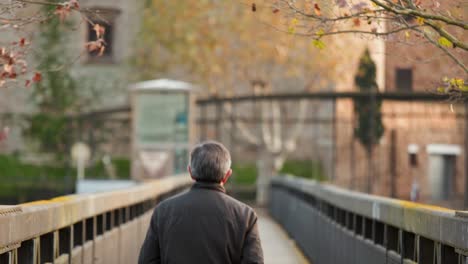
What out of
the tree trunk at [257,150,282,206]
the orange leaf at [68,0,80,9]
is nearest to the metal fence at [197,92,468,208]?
the tree trunk at [257,150,282,206]

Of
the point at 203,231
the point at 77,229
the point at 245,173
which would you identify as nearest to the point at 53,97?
the point at 245,173

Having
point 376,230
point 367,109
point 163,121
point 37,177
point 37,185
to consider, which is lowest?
point 37,185

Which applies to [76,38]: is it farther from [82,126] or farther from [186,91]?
[186,91]

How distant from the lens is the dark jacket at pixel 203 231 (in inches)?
317

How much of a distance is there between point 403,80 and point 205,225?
53.9 metres

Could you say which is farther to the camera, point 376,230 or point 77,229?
point 376,230

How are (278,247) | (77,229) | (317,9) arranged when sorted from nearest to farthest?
(317,9) < (77,229) < (278,247)

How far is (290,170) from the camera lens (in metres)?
56.2

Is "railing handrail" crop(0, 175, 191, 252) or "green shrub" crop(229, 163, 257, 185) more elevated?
"railing handrail" crop(0, 175, 191, 252)

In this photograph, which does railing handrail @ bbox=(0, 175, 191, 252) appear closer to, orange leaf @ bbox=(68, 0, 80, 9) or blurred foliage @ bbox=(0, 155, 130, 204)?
orange leaf @ bbox=(68, 0, 80, 9)

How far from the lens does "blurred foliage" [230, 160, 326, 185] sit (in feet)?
178

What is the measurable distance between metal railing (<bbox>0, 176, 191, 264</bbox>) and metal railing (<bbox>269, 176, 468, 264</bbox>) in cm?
229

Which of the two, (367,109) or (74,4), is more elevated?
(74,4)

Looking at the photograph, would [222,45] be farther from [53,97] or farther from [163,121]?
[163,121]
